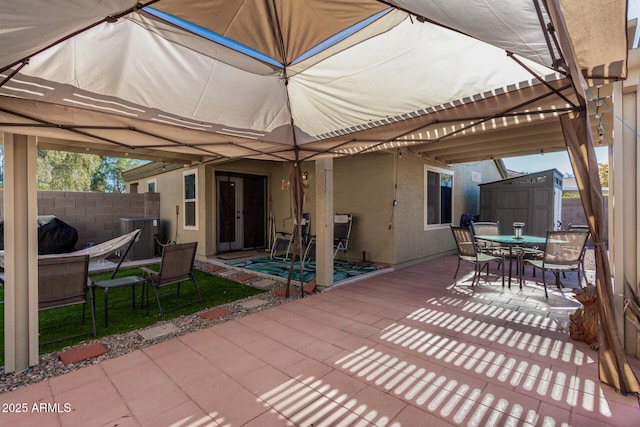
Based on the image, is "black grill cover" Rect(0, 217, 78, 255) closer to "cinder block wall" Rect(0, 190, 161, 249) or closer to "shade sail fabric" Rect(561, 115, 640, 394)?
"cinder block wall" Rect(0, 190, 161, 249)

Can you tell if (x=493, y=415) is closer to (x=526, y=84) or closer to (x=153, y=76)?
(x=526, y=84)

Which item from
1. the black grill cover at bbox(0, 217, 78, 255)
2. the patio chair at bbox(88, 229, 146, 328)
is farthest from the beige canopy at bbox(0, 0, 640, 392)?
the black grill cover at bbox(0, 217, 78, 255)

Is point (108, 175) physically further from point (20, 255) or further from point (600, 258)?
point (600, 258)

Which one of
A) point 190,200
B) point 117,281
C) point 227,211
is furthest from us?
point 227,211

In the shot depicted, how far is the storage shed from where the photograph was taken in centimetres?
782

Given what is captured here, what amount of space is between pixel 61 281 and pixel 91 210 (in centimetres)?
586

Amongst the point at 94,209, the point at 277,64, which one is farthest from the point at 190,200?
the point at 277,64

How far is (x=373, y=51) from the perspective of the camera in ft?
9.23

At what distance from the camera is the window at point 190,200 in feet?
25.7

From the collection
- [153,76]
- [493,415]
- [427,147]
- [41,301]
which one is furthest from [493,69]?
[41,301]

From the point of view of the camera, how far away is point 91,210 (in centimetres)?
769

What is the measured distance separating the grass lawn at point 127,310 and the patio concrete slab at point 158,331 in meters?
0.20

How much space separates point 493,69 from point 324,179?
288cm

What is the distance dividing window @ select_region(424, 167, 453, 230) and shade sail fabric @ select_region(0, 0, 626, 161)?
4322mm
